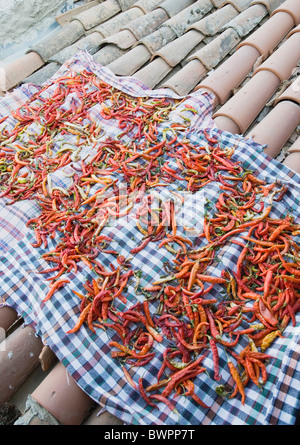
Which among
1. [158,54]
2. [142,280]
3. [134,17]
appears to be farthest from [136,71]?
[142,280]

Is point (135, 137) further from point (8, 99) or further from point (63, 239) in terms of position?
point (8, 99)

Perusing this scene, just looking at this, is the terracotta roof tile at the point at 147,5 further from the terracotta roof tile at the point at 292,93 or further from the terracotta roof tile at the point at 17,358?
the terracotta roof tile at the point at 17,358

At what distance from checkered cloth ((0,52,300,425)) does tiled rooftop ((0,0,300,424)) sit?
0.13 meters

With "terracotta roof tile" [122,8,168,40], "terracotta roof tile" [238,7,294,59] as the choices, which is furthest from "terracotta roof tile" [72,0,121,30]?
"terracotta roof tile" [238,7,294,59]

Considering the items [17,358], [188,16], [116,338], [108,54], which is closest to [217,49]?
[188,16]

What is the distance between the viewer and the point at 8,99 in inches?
163

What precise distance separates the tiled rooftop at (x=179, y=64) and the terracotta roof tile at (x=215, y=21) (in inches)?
0.5

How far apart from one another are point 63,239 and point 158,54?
2660 millimetres

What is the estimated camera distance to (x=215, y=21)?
4.60m

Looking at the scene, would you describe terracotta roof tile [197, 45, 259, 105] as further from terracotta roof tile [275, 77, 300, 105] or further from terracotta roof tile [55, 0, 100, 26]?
terracotta roof tile [55, 0, 100, 26]

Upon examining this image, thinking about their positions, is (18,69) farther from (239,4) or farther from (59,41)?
(239,4)

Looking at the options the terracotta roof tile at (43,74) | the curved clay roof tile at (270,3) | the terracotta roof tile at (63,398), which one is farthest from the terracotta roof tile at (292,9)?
the terracotta roof tile at (63,398)

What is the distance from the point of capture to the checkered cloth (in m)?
2.03

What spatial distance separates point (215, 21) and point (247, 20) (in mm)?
396
